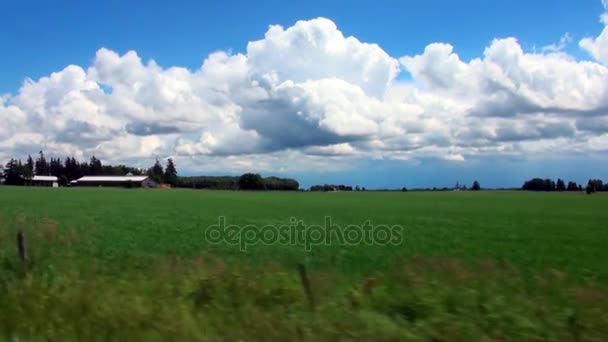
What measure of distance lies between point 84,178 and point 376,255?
6504 inches

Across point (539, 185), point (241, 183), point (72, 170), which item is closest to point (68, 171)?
point (72, 170)

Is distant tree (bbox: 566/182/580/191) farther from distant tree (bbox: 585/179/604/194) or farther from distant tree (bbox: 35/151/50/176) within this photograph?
distant tree (bbox: 35/151/50/176)

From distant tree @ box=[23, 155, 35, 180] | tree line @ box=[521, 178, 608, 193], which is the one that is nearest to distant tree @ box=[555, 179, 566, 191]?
tree line @ box=[521, 178, 608, 193]

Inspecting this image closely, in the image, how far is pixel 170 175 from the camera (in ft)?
572

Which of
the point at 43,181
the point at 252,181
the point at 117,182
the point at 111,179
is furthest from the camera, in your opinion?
the point at 43,181

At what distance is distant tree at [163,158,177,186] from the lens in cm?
17095

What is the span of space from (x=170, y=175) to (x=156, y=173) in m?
4.64

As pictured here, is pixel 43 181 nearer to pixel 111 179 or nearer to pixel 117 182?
pixel 111 179

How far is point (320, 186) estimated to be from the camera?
15300cm

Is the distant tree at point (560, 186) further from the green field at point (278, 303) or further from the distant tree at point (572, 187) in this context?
the green field at point (278, 303)

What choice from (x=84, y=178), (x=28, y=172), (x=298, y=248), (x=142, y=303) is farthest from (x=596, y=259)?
(x=28, y=172)

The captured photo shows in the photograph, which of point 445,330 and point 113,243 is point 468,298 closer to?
point 445,330

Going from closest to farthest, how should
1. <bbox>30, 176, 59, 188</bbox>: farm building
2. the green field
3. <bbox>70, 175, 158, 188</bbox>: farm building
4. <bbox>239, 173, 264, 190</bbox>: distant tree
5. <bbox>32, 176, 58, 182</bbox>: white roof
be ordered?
the green field
<bbox>239, 173, 264, 190</bbox>: distant tree
<bbox>70, 175, 158, 188</bbox>: farm building
<bbox>30, 176, 59, 188</bbox>: farm building
<bbox>32, 176, 58, 182</bbox>: white roof

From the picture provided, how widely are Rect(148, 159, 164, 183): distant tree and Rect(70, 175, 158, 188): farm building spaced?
14.8 feet
